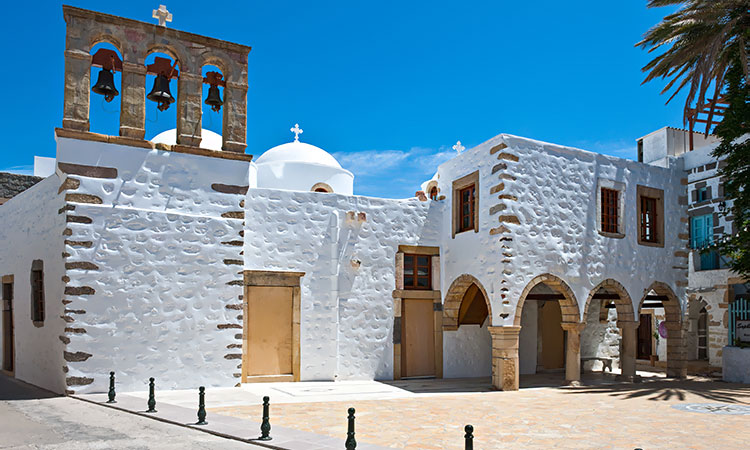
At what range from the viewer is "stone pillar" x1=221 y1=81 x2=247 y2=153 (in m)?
12.7

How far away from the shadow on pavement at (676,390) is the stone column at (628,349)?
0.39 meters

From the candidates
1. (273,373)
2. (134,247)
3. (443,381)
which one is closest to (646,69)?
(443,381)

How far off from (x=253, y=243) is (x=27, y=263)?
4.67 meters

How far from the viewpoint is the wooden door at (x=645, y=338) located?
22.9m

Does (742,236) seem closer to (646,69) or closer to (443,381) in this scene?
(646,69)

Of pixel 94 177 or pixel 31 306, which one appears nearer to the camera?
pixel 94 177

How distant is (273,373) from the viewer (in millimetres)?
13984

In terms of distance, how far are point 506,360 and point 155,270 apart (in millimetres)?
7144

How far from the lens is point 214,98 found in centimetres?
1270

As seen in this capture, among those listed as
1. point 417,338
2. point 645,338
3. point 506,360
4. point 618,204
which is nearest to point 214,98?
point 417,338

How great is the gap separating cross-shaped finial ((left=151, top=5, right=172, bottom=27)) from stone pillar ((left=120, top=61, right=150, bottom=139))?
0.99m

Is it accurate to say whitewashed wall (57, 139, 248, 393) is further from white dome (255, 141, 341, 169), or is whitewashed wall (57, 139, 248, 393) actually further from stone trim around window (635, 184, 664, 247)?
stone trim around window (635, 184, 664, 247)

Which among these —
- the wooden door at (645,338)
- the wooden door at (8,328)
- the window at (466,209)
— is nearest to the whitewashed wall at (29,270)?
the wooden door at (8,328)

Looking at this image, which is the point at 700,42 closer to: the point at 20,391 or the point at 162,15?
the point at 162,15
